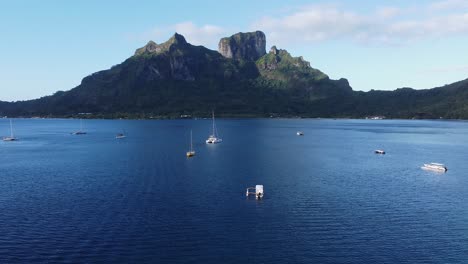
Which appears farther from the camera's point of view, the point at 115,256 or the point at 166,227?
the point at 166,227

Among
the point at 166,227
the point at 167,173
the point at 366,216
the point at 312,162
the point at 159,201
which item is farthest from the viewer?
the point at 312,162

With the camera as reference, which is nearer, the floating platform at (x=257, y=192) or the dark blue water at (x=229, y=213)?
the dark blue water at (x=229, y=213)

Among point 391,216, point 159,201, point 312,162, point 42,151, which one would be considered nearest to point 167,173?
point 159,201

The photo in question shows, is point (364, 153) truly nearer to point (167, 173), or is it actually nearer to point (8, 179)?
point (167, 173)

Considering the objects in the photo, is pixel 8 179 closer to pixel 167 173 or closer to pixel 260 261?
pixel 167 173

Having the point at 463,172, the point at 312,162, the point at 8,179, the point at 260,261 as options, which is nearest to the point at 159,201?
the point at 260,261

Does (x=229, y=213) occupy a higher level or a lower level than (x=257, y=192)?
lower

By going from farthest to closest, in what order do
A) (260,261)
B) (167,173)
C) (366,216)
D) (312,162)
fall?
1. (312,162)
2. (167,173)
3. (366,216)
4. (260,261)

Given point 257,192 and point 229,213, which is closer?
point 229,213

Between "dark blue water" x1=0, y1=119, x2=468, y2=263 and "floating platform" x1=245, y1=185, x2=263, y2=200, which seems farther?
"floating platform" x1=245, y1=185, x2=263, y2=200
